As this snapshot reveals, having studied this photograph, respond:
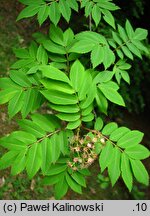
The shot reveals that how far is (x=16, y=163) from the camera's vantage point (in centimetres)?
170

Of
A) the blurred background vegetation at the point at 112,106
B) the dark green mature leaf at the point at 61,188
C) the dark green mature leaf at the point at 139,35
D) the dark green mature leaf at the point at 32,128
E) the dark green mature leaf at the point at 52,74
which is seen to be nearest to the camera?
the dark green mature leaf at the point at 52,74

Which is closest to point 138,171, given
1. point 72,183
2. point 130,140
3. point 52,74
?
point 130,140

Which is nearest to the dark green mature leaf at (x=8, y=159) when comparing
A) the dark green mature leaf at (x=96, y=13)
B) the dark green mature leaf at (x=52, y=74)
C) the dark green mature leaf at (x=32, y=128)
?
the dark green mature leaf at (x=32, y=128)

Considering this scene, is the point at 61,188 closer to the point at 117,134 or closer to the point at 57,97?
the point at 117,134

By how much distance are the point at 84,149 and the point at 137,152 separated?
1.14 feet

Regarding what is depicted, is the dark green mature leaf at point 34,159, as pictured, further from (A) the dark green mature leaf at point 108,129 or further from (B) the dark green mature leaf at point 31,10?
(B) the dark green mature leaf at point 31,10

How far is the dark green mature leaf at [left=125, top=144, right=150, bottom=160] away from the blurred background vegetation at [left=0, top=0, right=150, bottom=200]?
7.48 ft

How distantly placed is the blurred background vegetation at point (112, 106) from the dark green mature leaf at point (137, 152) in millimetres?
2281

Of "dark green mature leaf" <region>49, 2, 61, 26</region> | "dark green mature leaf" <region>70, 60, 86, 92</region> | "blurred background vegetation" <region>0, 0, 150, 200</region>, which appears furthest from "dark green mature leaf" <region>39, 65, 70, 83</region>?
"blurred background vegetation" <region>0, 0, 150, 200</region>

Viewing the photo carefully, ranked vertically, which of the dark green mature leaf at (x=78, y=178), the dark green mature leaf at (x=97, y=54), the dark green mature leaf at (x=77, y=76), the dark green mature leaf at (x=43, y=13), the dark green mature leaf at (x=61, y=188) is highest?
the dark green mature leaf at (x=43, y=13)

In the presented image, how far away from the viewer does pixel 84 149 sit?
167cm

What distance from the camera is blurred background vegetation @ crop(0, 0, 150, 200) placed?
3938mm

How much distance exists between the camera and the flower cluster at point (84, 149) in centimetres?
168

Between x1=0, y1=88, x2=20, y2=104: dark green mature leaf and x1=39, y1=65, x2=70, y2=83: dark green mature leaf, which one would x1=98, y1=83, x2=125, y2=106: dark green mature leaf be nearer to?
x1=39, y1=65, x2=70, y2=83: dark green mature leaf
